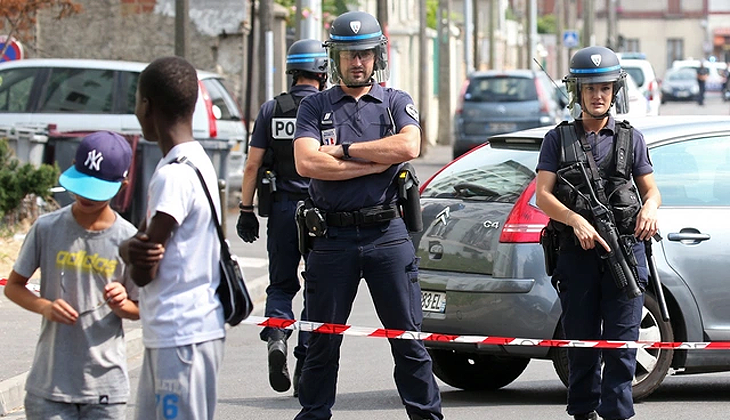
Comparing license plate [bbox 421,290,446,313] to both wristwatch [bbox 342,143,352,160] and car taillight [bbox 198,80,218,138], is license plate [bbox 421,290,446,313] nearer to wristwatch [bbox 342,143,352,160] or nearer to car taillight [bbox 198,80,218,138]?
wristwatch [bbox 342,143,352,160]

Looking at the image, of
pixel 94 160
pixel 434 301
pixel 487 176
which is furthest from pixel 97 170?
pixel 487 176

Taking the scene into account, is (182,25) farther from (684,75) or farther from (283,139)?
(684,75)

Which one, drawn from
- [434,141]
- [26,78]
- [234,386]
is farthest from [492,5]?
[234,386]

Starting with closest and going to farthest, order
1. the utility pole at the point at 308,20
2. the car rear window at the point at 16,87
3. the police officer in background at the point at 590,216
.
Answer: the police officer in background at the point at 590,216, the car rear window at the point at 16,87, the utility pole at the point at 308,20

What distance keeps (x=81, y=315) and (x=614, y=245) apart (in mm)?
2575

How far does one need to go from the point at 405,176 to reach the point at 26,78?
12.2 metres

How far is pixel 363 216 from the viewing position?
6105mm

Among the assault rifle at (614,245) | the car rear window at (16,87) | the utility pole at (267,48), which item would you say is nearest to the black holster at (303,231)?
the assault rifle at (614,245)

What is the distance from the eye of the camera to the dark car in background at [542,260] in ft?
24.1

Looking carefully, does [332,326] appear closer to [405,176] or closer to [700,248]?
[405,176]

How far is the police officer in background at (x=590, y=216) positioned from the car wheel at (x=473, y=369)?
5.35ft

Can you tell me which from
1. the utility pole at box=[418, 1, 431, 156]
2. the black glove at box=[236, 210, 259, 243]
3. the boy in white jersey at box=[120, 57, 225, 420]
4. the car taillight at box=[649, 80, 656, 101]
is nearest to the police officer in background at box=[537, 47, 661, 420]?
the black glove at box=[236, 210, 259, 243]

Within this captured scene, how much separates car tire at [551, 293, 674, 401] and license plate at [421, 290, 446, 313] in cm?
63

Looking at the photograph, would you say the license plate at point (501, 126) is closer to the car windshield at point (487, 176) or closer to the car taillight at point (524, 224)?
the car windshield at point (487, 176)
